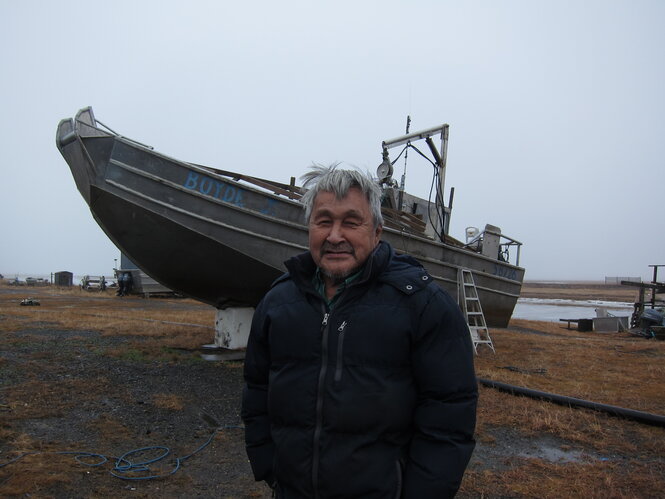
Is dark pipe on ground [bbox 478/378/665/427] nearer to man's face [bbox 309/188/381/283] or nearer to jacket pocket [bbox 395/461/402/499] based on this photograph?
jacket pocket [bbox 395/461/402/499]

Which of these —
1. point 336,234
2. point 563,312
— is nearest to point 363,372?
point 336,234

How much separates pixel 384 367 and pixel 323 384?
217 millimetres

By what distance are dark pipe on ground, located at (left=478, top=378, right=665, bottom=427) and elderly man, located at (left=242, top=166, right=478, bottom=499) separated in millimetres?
3953

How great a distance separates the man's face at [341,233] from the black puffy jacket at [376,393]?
0.25 feet

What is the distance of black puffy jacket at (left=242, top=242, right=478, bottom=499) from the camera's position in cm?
149

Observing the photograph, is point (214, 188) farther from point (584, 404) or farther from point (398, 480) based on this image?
point (398, 480)

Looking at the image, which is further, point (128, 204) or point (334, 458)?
point (128, 204)

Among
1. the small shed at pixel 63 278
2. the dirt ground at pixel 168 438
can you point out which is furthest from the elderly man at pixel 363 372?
the small shed at pixel 63 278

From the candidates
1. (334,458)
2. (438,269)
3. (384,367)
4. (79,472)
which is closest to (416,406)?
(384,367)

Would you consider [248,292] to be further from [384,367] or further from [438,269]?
[384,367]

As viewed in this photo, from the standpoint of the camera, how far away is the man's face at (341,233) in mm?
1703

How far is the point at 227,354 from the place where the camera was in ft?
23.3

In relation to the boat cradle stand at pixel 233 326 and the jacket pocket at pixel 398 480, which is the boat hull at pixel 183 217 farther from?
the jacket pocket at pixel 398 480

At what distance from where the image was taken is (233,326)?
292 inches
